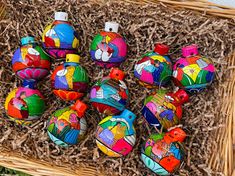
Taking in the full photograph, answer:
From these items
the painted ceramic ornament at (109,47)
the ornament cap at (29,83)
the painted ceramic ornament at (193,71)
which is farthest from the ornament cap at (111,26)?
the ornament cap at (29,83)

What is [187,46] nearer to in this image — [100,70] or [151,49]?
[151,49]

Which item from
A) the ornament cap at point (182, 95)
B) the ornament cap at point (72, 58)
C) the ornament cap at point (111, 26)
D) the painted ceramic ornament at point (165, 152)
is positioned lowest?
the painted ceramic ornament at point (165, 152)

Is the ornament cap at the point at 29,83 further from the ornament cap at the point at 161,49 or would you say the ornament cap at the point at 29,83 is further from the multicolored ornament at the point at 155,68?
the ornament cap at the point at 161,49

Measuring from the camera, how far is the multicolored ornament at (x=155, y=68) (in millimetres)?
1471

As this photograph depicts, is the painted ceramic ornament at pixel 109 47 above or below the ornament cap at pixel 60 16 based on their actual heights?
below

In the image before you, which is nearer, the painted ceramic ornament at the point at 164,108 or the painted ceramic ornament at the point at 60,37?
the painted ceramic ornament at the point at 164,108

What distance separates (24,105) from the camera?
1.54 meters

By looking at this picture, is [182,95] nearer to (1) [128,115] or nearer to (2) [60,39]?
(1) [128,115]

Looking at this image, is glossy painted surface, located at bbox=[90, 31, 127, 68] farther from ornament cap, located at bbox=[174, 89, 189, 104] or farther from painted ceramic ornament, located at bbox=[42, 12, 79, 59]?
ornament cap, located at bbox=[174, 89, 189, 104]

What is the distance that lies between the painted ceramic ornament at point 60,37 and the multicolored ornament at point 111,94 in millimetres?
228

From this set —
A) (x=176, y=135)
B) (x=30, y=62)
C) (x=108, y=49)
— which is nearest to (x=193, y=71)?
(x=176, y=135)

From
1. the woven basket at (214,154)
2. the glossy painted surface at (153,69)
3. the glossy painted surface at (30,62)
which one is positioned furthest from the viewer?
the glossy painted surface at (30,62)

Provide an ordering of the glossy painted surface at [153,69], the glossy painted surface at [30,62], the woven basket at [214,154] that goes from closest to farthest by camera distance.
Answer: the woven basket at [214,154]
the glossy painted surface at [153,69]
the glossy painted surface at [30,62]

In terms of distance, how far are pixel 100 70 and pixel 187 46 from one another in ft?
1.36
